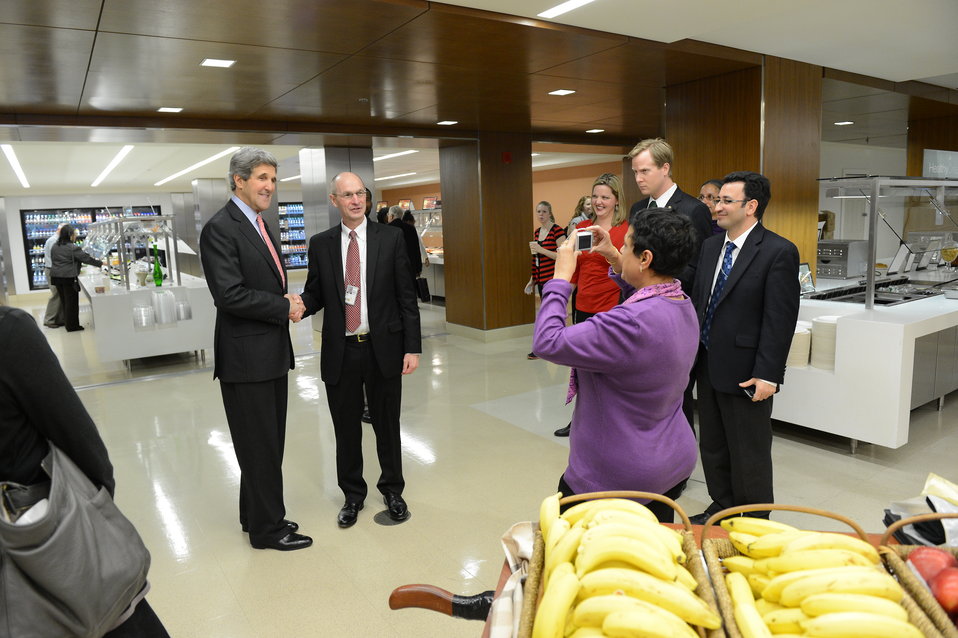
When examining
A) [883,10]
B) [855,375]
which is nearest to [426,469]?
[855,375]

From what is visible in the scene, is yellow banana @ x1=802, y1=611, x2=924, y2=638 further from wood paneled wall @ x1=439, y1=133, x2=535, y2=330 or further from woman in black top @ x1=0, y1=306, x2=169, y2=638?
wood paneled wall @ x1=439, y1=133, x2=535, y2=330

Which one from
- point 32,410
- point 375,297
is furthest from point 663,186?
point 32,410

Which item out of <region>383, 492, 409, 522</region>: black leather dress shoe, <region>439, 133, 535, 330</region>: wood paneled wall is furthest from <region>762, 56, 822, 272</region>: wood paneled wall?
<region>439, 133, 535, 330</region>: wood paneled wall

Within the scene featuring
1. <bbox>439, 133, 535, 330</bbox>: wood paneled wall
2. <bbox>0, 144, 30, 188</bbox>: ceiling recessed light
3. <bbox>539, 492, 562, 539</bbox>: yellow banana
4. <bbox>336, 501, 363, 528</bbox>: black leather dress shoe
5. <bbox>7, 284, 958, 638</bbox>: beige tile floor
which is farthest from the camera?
<bbox>0, 144, 30, 188</bbox>: ceiling recessed light

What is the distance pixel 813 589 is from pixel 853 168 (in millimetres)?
11505

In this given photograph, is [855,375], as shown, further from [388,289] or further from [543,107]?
[543,107]

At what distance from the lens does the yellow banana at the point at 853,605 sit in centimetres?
97

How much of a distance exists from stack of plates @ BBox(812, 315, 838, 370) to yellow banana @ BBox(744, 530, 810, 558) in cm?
338

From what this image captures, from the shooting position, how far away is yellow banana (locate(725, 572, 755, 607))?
110 cm

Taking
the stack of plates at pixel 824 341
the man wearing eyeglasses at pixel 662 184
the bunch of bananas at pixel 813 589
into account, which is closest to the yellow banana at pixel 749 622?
the bunch of bananas at pixel 813 589

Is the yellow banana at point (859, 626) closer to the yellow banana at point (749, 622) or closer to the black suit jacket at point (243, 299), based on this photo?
the yellow banana at point (749, 622)

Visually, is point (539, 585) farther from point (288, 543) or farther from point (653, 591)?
point (288, 543)

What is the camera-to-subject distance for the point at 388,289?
3232 millimetres

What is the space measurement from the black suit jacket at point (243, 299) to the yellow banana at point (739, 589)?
223 cm
